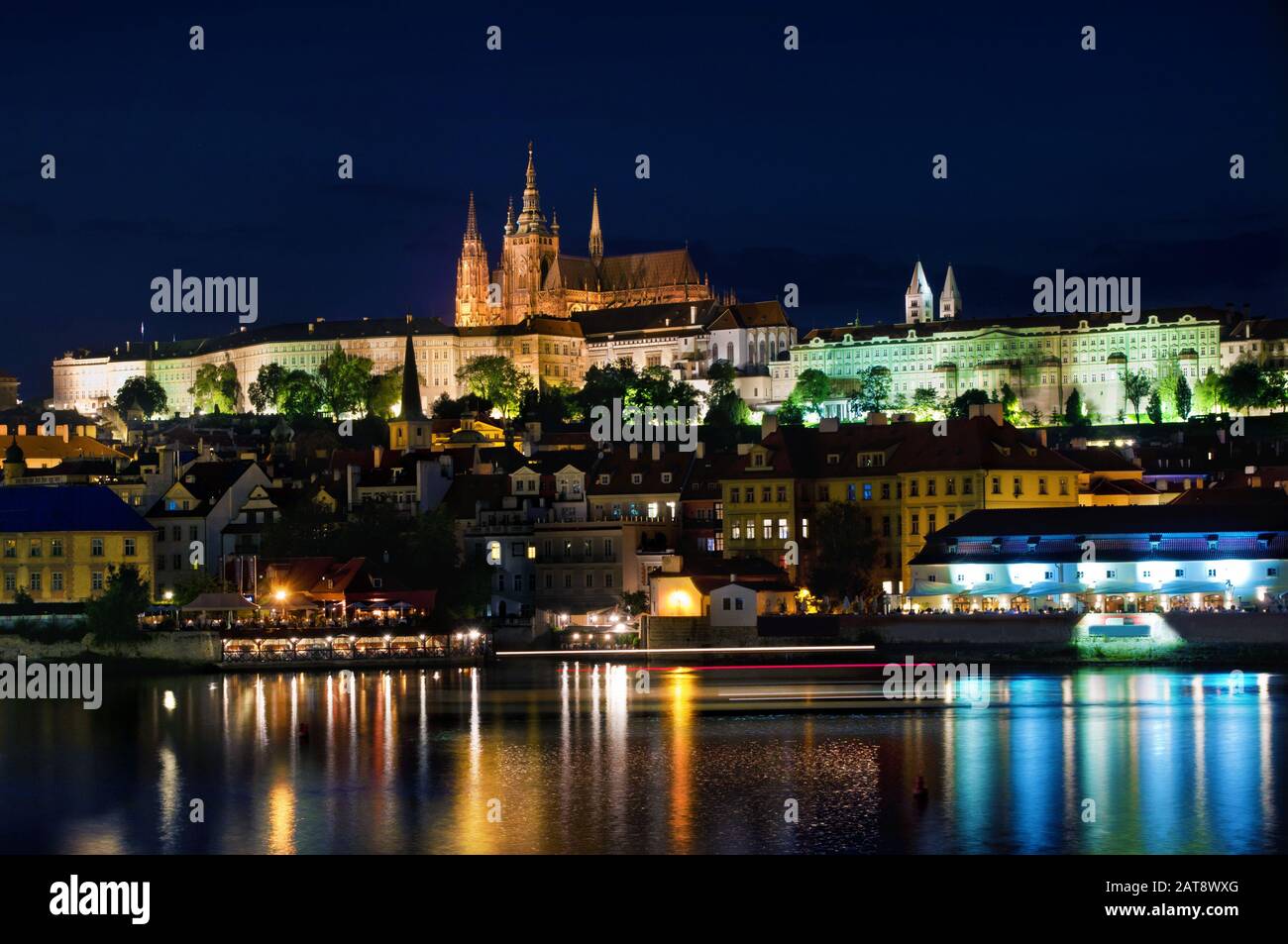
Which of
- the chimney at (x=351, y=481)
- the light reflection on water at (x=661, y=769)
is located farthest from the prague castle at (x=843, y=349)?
the light reflection on water at (x=661, y=769)

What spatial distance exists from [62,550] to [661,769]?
35106mm

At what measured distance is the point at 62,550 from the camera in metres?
70.6

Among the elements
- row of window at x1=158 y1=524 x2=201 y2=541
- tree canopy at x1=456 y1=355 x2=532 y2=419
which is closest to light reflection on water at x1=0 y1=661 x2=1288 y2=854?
row of window at x1=158 y1=524 x2=201 y2=541

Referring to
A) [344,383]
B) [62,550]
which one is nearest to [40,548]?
[62,550]

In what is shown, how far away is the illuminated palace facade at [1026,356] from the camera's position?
533 feet

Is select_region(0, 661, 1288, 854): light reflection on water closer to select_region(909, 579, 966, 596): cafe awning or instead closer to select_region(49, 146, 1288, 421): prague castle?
select_region(909, 579, 966, 596): cafe awning

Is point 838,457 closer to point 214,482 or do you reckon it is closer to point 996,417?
point 996,417

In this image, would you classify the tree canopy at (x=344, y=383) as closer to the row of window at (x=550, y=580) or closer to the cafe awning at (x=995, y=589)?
the row of window at (x=550, y=580)

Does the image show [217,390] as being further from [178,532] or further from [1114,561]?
[1114,561]

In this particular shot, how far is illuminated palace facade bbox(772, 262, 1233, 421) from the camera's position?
162m
